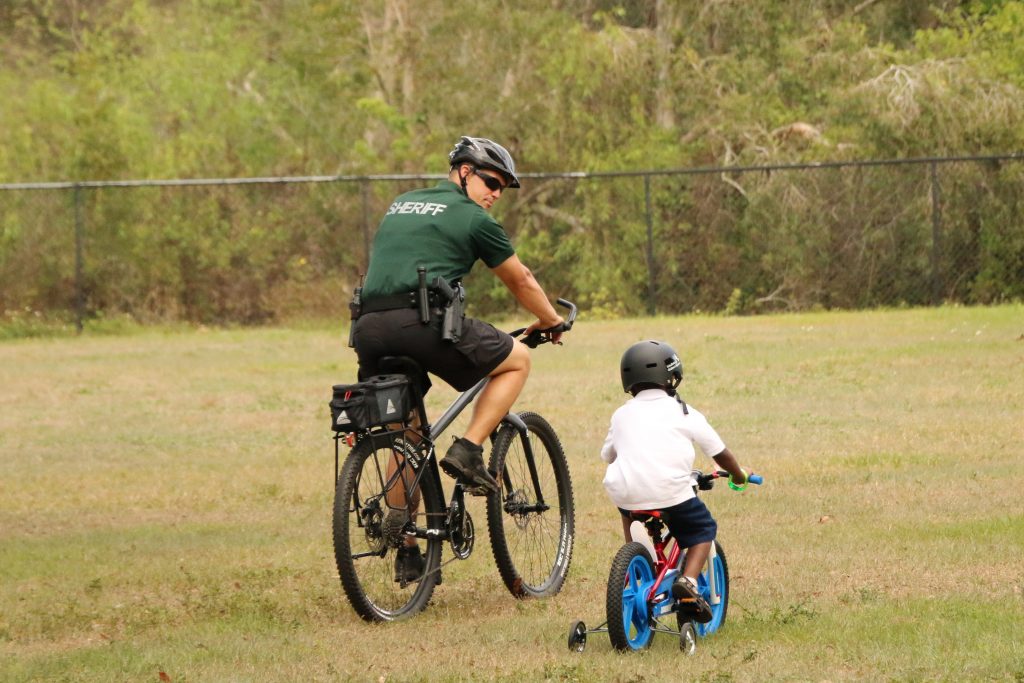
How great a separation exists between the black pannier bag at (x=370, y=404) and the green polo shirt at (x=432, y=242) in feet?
1.34

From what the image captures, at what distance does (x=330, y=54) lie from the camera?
36938 millimetres

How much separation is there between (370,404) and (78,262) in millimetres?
20746

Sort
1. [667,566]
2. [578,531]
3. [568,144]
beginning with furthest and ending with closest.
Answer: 1. [568,144]
2. [578,531]
3. [667,566]

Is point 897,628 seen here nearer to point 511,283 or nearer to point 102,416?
point 511,283

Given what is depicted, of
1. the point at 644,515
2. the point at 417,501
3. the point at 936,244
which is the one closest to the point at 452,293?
the point at 417,501

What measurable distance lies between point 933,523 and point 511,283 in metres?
2.93

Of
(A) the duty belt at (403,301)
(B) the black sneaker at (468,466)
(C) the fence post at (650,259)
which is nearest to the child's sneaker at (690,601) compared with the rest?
(B) the black sneaker at (468,466)

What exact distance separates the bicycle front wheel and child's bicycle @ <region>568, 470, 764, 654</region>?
107 centimetres

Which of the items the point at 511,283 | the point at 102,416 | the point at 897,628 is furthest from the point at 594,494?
the point at 102,416

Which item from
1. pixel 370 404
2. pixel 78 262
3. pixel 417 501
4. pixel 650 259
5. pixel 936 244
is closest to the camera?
pixel 370 404

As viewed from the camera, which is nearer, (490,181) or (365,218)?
(490,181)

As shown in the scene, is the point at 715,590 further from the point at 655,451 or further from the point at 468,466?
the point at 468,466

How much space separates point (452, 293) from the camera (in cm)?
727

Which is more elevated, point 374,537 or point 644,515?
point 644,515
